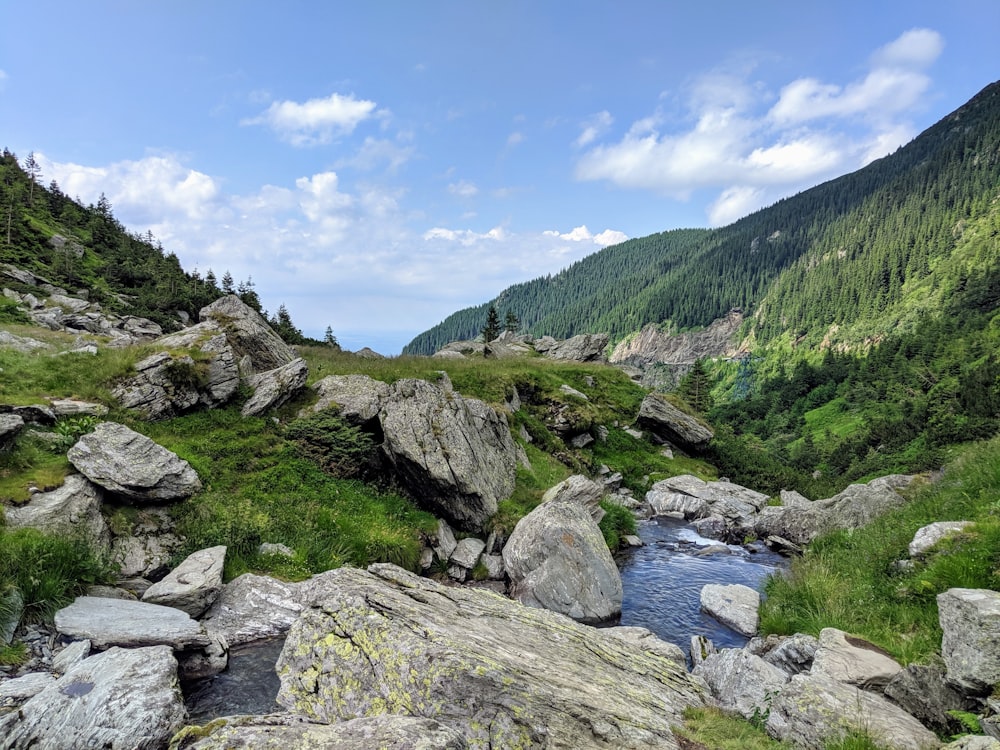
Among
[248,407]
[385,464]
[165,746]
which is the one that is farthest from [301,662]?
[248,407]

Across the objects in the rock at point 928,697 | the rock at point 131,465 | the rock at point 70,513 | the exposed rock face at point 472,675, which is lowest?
the rock at point 928,697

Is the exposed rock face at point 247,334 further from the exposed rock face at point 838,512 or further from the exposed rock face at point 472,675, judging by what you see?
the exposed rock face at point 838,512

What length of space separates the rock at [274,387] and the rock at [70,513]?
26.5ft

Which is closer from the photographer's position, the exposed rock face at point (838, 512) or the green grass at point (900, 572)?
the green grass at point (900, 572)

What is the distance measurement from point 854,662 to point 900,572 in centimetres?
445

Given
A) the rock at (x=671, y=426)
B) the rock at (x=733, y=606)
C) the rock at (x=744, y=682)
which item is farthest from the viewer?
the rock at (x=671, y=426)

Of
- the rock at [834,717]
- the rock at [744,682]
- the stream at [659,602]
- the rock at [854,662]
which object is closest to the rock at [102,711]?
the stream at [659,602]

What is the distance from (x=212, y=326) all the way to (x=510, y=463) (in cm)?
1830

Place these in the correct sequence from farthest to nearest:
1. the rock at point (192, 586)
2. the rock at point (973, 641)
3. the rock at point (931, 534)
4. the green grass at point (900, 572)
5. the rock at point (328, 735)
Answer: the rock at point (192, 586)
the rock at point (931, 534)
the green grass at point (900, 572)
the rock at point (973, 641)
the rock at point (328, 735)

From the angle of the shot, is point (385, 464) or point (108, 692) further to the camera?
point (385, 464)

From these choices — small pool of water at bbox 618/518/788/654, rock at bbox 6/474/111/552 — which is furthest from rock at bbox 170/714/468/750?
small pool of water at bbox 618/518/788/654

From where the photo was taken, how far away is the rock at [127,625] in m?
9.65

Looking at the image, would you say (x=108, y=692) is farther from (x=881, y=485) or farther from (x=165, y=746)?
(x=881, y=485)

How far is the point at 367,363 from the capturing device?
35125 millimetres
